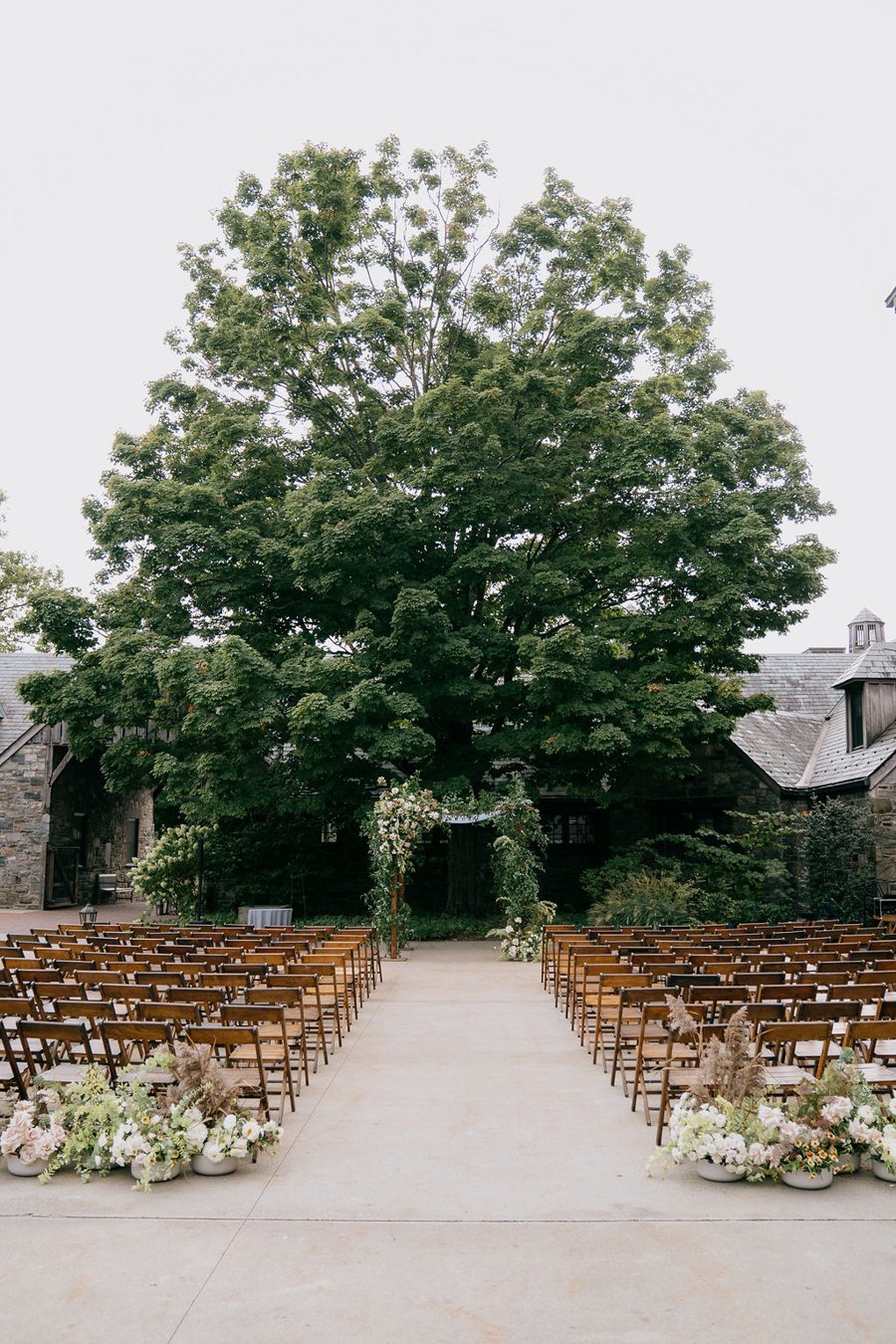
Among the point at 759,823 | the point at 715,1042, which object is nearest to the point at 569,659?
the point at 759,823

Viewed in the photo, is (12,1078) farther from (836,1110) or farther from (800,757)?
(800,757)

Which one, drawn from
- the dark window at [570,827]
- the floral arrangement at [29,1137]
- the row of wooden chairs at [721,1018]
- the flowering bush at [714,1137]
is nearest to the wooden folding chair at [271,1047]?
the floral arrangement at [29,1137]

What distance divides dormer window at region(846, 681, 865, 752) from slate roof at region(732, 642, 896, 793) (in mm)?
237

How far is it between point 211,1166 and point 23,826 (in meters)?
24.5

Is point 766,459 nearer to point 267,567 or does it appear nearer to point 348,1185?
point 267,567

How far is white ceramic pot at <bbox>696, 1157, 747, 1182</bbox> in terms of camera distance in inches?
246

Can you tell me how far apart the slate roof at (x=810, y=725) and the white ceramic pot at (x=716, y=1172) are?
52.1ft

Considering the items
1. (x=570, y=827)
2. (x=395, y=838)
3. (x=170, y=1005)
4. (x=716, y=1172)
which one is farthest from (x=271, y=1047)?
(x=570, y=827)

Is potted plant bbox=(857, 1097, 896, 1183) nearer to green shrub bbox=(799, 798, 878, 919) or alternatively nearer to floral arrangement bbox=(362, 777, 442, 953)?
floral arrangement bbox=(362, 777, 442, 953)

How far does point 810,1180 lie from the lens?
611cm

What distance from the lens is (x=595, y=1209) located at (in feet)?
19.0

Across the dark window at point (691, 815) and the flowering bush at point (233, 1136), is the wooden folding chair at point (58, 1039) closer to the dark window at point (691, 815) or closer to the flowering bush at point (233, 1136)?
the flowering bush at point (233, 1136)

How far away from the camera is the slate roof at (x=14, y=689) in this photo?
29.6 m

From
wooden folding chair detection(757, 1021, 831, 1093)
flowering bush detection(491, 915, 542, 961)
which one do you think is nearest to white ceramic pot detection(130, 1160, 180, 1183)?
wooden folding chair detection(757, 1021, 831, 1093)
